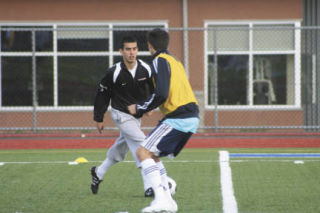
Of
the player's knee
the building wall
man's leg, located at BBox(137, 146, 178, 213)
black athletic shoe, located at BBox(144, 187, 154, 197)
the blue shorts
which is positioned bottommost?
black athletic shoe, located at BBox(144, 187, 154, 197)

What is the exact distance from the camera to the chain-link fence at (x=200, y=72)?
17.0 meters

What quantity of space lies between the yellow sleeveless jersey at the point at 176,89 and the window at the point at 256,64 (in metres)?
10.5

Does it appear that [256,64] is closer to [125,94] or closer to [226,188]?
[226,188]

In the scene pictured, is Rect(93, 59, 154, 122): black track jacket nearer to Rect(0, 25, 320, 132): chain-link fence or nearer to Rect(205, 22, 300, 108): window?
Rect(0, 25, 320, 132): chain-link fence

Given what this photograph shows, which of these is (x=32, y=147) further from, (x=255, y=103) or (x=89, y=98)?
(x=255, y=103)

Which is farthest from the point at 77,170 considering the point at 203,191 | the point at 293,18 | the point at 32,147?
the point at 293,18

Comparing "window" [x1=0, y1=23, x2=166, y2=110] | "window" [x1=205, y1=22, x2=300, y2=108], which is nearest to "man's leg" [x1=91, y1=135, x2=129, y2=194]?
"window" [x1=0, y1=23, x2=166, y2=110]

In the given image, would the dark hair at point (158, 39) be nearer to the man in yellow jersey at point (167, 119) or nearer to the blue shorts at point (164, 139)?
the man in yellow jersey at point (167, 119)

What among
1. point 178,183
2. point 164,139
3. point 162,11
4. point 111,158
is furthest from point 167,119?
point 162,11

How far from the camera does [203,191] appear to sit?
840cm

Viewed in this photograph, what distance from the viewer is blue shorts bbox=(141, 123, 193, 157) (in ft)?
22.0

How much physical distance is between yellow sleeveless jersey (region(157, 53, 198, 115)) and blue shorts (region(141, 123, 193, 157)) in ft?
0.62

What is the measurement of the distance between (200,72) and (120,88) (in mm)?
9606

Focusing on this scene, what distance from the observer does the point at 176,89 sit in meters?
6.67
